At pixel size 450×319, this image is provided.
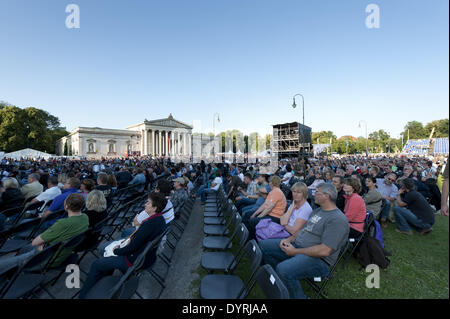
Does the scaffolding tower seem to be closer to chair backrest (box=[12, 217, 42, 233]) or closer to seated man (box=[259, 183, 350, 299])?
seated man (box=[259, 183, 350, 299])

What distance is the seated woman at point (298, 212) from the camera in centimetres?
329

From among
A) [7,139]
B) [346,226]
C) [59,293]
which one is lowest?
[59,293]

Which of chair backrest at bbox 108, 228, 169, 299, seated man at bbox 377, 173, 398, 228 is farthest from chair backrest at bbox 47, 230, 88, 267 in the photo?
seated man at bbox 377, 173, 398, 228

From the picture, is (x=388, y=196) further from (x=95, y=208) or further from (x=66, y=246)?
(x=66, y=246)

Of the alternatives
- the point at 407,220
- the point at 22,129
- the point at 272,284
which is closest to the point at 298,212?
the point at 272,284

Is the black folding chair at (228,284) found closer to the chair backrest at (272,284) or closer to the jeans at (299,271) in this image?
the chair backrest at (272,284)

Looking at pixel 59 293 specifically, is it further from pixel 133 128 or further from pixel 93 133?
pixel 133 128

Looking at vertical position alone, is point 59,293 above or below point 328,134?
below

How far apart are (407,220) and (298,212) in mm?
4035

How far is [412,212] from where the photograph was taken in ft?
17.8

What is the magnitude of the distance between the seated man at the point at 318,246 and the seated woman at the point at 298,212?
0.36 metres

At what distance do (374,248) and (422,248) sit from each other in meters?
1.57

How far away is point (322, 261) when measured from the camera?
265 cm

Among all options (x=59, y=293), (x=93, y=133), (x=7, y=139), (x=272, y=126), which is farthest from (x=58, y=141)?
(x=59, y=293)
